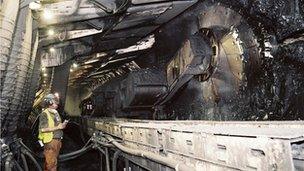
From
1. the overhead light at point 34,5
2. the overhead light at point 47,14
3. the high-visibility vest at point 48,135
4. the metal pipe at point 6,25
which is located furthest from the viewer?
the high-visibility vest at point 48,135

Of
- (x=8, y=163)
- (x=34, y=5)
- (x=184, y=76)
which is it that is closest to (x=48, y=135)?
(x=8, y=163)

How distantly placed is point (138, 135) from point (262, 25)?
2367 mm

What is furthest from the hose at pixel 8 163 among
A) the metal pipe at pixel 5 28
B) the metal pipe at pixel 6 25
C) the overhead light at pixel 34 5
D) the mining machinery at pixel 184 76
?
the overhead light at pixel 34 5

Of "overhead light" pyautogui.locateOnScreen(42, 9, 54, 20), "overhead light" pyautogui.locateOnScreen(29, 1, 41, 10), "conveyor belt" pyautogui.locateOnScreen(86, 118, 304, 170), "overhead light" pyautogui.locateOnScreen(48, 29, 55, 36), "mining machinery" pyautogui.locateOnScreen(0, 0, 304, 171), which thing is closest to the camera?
"conveyor belt" pyautogui.locateOnScreen(86, 118, 304, 170)

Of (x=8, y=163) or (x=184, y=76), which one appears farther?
(x=184, y=76)

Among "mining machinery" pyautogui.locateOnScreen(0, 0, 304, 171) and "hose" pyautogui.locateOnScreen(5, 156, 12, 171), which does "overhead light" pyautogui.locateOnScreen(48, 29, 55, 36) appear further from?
"hose" pyautogui.locateOnScreen(5, 156, 12, 171)

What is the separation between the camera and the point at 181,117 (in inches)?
305

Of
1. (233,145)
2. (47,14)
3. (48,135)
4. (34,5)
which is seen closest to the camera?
(233,145)

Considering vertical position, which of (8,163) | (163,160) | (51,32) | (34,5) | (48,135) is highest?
(51,32)

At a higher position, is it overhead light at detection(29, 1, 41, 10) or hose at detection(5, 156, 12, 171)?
overhead light at detection(29, 1, 41, 10)

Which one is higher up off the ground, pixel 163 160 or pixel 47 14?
pixel 47 14

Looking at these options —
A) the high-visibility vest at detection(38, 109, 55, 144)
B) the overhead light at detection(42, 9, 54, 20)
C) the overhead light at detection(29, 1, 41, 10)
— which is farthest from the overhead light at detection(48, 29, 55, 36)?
the high-visibility vest at detection(38, 109, 55, 144)

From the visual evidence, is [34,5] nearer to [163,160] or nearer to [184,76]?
[184,76]

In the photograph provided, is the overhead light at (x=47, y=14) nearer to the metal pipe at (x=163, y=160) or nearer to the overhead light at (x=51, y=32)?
the overhead light at (x=51, y=32)
